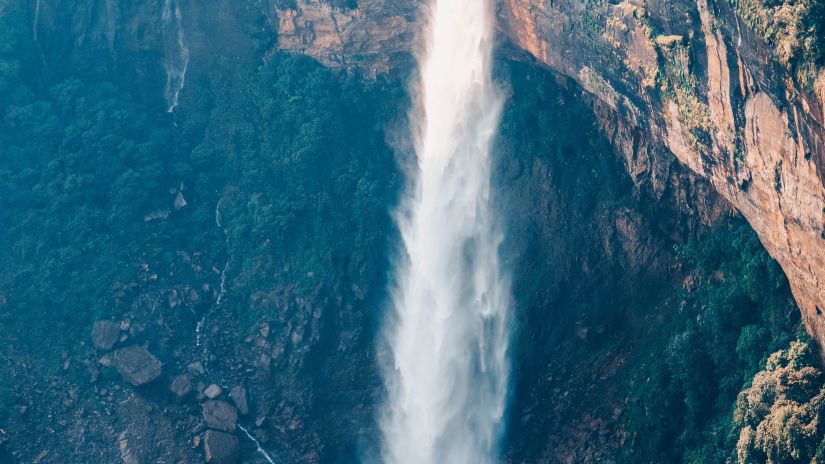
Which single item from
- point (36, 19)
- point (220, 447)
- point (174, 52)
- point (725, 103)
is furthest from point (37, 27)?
point (725, 103)

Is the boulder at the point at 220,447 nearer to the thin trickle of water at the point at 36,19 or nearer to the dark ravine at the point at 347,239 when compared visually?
the dark ravine at the point at 347,239

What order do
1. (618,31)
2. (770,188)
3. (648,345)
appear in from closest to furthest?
(770,188), (618,31), (648,345)

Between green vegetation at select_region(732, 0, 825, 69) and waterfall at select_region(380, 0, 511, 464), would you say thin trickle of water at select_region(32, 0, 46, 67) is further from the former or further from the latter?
green vegetation at select_region(732, 0, 825, 69)

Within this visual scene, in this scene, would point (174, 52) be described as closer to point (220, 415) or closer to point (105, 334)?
point (105, 334)

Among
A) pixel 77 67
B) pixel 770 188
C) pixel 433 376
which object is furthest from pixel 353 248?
pixel 770 188

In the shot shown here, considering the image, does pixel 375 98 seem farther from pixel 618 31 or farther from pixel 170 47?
pixel 618 31

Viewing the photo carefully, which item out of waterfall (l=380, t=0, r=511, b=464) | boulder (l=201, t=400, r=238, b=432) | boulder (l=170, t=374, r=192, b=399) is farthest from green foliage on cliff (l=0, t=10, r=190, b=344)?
waterfall (l=380, t=0, r=511, b=464)

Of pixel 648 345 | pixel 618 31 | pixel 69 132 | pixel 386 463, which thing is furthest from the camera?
pixel 69 132
